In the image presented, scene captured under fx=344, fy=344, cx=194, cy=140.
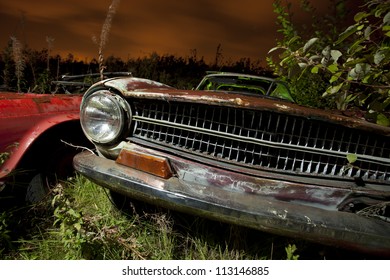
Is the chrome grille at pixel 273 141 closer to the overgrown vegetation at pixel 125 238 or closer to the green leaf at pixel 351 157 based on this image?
the green leaf at pixel 351 157

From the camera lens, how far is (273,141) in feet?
6.09

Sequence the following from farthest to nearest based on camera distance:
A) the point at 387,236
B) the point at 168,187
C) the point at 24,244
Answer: the point at 24,244
the point at 168,187
the point at 387,236

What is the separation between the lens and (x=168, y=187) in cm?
178

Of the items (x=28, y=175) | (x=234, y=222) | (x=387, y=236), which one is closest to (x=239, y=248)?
(x=234, y=222)

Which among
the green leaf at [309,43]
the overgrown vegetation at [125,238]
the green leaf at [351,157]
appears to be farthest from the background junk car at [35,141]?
the green leaf at [351,157]

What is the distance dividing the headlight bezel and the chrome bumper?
27 cm

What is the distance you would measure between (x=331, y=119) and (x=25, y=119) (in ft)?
6.34

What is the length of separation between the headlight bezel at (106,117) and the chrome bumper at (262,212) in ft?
0.89

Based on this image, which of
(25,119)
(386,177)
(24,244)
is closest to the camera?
(386,177)

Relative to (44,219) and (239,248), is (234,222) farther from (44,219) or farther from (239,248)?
(44,219)

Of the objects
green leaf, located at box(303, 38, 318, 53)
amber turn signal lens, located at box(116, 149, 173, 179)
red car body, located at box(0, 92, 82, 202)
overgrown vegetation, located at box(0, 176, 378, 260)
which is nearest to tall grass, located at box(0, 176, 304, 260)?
overgrown vegetation, located at box(0, 176, 378, 260)

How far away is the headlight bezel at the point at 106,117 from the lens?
200 centimetres

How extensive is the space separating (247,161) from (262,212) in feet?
1.24

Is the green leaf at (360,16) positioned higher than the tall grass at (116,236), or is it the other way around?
the green leaf at (360,16)
